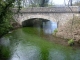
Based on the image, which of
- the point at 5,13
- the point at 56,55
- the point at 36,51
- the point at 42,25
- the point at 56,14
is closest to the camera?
the point at 5,13

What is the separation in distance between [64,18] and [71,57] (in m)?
13.4

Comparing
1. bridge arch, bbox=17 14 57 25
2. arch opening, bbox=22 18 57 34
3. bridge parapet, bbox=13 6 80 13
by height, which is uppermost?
bridge parapet, bbox=13 6 80 13

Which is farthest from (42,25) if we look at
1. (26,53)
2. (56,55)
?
(56,55)

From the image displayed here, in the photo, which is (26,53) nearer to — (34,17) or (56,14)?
(56,14)

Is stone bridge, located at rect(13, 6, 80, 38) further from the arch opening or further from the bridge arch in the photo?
the arch opening

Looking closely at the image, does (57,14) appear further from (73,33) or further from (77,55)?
(77,55)

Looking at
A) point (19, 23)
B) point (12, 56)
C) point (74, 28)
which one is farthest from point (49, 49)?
point (19, 23)

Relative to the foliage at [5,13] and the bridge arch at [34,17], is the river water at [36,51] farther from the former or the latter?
the bridge arch at [34,17]

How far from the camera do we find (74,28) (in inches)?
882

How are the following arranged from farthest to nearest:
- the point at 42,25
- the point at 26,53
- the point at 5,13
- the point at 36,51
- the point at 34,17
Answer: the point at 42,25 < the point at 34,17 < the point at 36,51 < the point at 26,53 < the point at 5,13

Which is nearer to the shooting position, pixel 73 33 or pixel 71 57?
pixel 71 57

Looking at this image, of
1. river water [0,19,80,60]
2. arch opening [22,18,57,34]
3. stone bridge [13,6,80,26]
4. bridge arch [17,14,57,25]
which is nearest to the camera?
river water [0,19,80,60]

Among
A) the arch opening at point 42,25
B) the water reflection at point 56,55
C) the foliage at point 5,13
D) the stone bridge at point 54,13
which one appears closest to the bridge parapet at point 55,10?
the stone bridge at point 54,13

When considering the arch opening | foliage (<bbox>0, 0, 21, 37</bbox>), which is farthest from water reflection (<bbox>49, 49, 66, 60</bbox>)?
the arch opening
